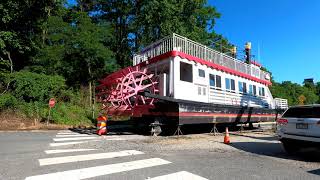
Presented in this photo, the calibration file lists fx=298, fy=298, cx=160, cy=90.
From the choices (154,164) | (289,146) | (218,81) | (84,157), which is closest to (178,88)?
(218,81)

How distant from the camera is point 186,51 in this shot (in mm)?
15469

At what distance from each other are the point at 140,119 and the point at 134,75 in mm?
2456

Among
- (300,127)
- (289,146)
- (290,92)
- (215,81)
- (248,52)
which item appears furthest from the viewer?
(290,92)

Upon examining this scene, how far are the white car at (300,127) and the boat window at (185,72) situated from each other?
6.49m

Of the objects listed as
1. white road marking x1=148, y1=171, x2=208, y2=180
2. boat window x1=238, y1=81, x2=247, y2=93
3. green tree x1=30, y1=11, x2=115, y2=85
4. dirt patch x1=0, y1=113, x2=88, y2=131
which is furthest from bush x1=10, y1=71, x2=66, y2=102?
white road marking x1=148, y1=171, x2=208, y2=180

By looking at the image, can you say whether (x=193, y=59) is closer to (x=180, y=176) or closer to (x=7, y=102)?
(x=180, y=176)

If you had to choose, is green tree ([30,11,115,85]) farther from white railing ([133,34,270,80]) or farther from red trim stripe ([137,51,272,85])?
red trim stripe ([137,51,272,85])

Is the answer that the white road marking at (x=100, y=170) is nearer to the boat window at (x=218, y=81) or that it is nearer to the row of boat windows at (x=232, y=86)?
the row of boat windows at (x=232, y=86)

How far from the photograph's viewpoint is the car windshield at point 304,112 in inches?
347

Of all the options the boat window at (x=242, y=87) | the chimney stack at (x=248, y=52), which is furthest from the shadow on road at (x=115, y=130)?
the chimney stack at (x=248, y=52)

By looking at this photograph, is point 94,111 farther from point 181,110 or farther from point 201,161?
point 201,161

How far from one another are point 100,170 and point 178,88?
8293mm

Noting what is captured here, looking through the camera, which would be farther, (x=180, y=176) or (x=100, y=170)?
(x=100, y=170)

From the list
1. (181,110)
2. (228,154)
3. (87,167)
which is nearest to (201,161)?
(228,154)
